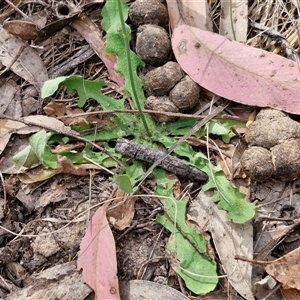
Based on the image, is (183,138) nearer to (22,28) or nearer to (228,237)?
(228,237)

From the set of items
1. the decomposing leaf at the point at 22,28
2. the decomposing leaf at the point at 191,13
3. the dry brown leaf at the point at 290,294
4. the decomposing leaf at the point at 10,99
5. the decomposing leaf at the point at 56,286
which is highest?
the decomposing leaf at the point at 22,28

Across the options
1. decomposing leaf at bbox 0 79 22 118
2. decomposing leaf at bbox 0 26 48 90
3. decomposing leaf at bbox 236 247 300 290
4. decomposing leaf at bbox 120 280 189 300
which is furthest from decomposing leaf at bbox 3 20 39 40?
decomposing leaf at bbox 236 247 300 290

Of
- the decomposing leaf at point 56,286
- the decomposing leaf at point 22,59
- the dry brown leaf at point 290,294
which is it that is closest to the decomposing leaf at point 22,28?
the decomposing leaf at point 22,59

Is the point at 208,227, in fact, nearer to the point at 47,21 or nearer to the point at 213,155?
the point at 213,155

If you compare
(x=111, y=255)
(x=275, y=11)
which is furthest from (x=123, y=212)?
(x=275, y=11)

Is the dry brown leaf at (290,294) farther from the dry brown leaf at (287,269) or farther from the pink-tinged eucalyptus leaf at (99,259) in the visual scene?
the pink-tinged eucalyptus leaf at (99,259)

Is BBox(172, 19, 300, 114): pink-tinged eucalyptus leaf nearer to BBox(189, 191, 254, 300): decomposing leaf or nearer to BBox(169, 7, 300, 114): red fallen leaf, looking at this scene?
BBox(169, 7, 300, 114): red fallen leaf
